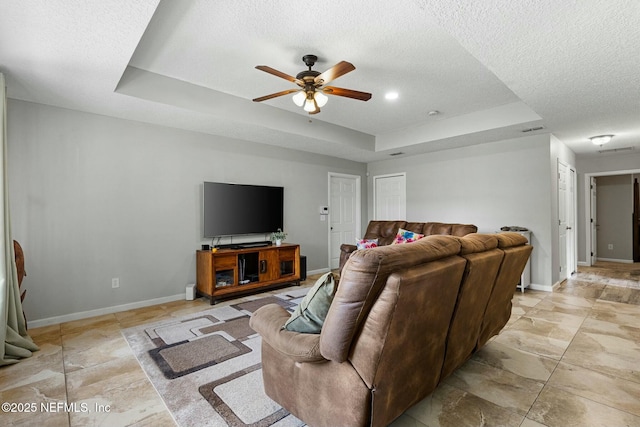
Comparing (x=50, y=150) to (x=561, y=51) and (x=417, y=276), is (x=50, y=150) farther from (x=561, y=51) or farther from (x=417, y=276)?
(x=561, y=51)

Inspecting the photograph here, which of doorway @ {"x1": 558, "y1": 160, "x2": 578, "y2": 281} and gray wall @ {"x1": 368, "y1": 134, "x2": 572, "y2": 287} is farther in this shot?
doorway @ {"x1": 558, "y1": 160, "x2": 578, "y2": 281}

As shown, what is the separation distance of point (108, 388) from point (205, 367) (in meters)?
Answer: 0.61

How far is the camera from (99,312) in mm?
3523

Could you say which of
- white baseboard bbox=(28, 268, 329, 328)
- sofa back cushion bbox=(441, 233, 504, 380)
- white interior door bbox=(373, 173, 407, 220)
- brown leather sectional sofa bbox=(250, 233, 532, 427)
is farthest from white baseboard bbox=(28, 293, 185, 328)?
white interior door bbox=(373, 173, 407, 220)

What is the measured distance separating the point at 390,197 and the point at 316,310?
517 cm

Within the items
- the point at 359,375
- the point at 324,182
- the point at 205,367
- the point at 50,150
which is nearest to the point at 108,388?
the point at 205,367

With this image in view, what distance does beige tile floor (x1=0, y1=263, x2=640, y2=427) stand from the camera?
69.4 inches

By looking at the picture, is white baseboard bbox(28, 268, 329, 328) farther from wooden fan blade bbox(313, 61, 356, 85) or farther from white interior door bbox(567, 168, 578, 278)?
white interior door bbox(567, 168, 578, 278)

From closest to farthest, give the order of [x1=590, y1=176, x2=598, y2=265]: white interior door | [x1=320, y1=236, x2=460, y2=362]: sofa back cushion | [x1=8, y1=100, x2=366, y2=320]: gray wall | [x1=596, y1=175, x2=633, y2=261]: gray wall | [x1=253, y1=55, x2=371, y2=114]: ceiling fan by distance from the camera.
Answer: [x1=320, y1=236, x2=460, y2=362]: sofa back cushion < [x1=253, y1=55, x2=371, y2=114]: ceiling fan < [x1=8, y1=100, x2=366, y2=320]: gray wall < [x1=590, y1=176, x2=598, y2=265]: white interior door < [x1=596, y1=175, x2=633, y2=261]: gray wall

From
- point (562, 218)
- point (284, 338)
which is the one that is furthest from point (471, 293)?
point (562, 218)

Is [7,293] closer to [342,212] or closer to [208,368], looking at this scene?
[208,368]

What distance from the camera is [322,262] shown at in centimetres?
595

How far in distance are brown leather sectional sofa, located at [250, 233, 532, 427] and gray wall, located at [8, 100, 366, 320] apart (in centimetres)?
270

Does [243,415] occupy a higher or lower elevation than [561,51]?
lower
